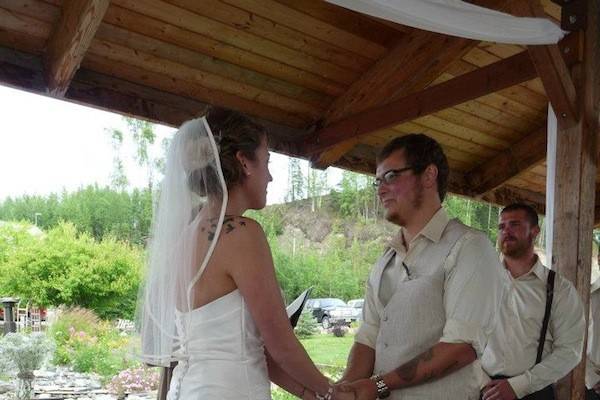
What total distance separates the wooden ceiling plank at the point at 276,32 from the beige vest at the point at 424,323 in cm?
266

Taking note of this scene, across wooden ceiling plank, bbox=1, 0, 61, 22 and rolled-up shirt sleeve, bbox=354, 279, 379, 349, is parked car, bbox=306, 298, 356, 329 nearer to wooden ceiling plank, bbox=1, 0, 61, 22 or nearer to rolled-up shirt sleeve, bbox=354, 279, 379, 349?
wooden ceiling plank, bbox=1, 0, 61, 22

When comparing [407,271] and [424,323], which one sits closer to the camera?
[424,323]

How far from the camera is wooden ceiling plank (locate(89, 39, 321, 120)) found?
13.2 feet

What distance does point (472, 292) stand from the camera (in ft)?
5.60

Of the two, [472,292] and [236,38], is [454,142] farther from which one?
[472,292]

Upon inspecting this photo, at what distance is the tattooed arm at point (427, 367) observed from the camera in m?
1.69

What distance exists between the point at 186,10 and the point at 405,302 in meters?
2.78

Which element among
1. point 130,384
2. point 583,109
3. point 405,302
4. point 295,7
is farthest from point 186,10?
point 130,384

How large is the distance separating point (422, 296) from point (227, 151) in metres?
0.64

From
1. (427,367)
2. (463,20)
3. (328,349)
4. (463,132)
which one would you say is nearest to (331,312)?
(328,349)

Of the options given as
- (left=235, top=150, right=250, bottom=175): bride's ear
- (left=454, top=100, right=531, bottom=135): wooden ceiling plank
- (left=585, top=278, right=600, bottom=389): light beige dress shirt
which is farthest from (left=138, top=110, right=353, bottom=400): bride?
(left=454, top=100, right=531, bottom=135): wooden ceiling plank

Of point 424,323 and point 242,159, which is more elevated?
point 242,159

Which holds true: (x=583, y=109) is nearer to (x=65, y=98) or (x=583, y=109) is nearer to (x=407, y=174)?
(x=407, y=174)

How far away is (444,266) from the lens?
1.79 meters
